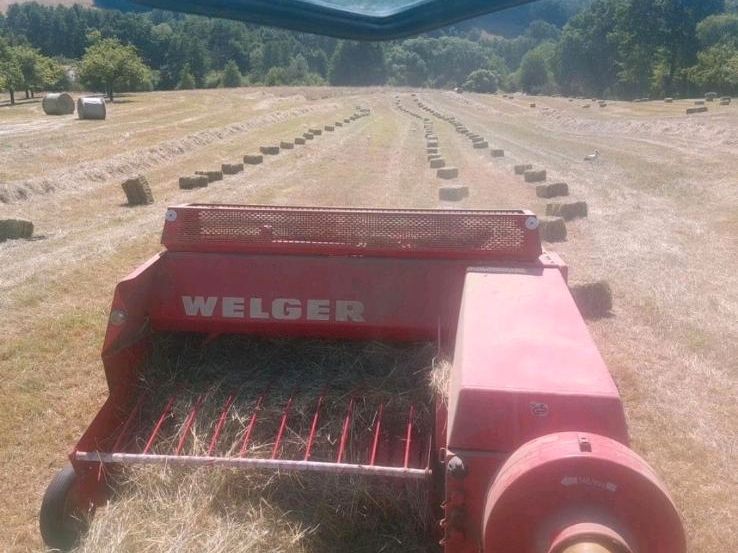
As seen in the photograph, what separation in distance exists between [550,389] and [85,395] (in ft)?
13.9

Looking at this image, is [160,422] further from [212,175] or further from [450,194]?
[212,175]

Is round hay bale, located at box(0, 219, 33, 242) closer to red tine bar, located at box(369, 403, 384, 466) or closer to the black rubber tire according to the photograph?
the black rubber tire

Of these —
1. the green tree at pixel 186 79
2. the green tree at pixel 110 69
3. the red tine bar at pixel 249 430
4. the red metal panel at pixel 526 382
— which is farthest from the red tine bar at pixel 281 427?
the green tree at pixel 186 79

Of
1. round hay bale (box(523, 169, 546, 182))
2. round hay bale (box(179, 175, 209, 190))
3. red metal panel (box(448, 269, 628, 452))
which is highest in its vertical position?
red metal panel (box(448, 269, 628, 452))

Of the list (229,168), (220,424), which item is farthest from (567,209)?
(229,168)

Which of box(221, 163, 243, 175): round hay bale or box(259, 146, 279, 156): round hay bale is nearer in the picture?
box(221, 163, 243, 175): round hay bale

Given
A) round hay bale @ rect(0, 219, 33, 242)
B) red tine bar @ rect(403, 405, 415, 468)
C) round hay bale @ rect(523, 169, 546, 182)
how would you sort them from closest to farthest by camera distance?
red tine bar @ rect(403, 405, 415, 468) → round hay bale @ rect(0, 219, 33, 242) → round hay bale @ rect(523, 169, 546, 182)

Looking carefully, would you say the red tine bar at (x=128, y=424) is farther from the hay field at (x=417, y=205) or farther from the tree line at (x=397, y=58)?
the tree line at (x=397, y=58)

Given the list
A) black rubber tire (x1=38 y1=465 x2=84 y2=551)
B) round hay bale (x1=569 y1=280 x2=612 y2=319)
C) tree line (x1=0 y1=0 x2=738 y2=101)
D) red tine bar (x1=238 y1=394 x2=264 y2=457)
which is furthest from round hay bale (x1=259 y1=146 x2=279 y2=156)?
tree line (x1=0 y1=0 x2=738 y2=101)

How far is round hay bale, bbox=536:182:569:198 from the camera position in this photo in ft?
46.4

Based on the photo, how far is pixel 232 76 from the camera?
7831cm

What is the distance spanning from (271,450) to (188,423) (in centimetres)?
52

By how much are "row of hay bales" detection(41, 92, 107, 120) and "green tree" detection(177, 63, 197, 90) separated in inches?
1652

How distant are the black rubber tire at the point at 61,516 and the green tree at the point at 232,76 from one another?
78284mm
